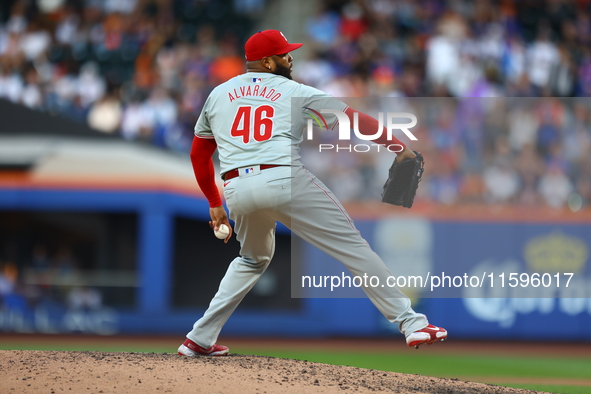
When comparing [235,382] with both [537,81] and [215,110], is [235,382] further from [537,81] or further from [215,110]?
[537,81]

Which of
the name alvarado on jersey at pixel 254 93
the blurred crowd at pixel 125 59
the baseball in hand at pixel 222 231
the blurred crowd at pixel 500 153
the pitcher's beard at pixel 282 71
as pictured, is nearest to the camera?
the name alvarado on jersey at pixel 254 93

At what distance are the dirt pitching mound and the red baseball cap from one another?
1602 millimetres

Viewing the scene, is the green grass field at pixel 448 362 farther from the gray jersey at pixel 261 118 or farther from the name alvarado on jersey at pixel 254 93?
the name alvarado on jersey at pixel 254 93

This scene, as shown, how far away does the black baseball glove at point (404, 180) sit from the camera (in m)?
3.97

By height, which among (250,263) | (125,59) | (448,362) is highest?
(125,59)

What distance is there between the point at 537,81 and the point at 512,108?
6.60 ft

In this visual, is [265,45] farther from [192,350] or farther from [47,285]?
[47,285]

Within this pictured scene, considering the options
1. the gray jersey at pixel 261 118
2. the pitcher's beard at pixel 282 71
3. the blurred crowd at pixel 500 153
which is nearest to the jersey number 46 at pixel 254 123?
the gray jersey at pixel 261 118

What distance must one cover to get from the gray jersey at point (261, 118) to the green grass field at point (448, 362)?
3311 mm

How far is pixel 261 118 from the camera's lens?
12.4 feet

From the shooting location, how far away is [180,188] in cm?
1102

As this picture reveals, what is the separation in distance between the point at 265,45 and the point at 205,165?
0.74 metres

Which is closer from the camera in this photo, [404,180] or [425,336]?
[425,336]

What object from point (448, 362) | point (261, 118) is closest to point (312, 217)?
point (261, 118)
